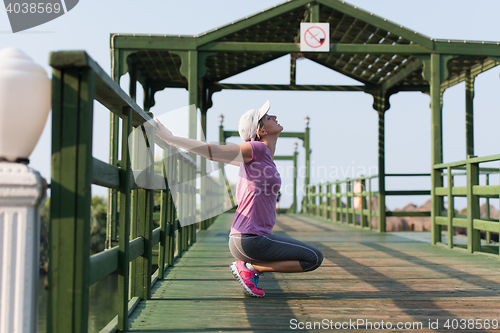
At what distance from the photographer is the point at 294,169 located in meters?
22.8

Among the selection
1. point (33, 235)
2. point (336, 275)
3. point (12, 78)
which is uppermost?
point (12, 78)

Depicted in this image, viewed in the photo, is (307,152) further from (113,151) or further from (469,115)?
(113,151)

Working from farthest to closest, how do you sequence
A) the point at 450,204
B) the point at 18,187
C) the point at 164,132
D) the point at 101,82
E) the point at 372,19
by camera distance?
the point at 372,19, the point at 450,204, the point at 164,132, the point at 101,82, the point at 18,187

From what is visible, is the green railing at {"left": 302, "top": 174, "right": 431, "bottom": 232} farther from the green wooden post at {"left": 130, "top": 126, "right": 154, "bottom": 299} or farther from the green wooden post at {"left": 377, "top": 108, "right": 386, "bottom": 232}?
the green wooden post at {"left": 130, "top": 126, "right": 154, "bottom": 299}

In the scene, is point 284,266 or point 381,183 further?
point 381,183

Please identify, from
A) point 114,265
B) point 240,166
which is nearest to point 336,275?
point 240,166

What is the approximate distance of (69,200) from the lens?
66.4 inches

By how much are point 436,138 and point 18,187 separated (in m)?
6.63

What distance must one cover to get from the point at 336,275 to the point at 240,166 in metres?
1.65

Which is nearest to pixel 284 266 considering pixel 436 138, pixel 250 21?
pixel 436 138

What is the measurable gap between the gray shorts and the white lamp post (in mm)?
1467

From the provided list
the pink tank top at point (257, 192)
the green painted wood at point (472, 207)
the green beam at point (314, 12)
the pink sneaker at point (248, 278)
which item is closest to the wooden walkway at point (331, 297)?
the pink sneaker at point (248, 278)

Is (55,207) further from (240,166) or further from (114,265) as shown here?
(240,166)

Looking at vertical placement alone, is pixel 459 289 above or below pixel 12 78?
below
